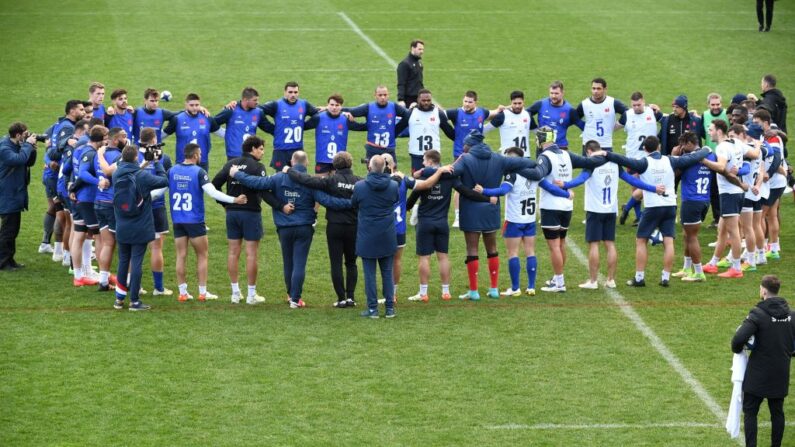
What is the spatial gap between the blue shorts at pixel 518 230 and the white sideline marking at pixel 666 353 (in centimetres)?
131

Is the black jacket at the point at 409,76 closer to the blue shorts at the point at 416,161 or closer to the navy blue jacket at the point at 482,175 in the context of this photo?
the blue shorts at the point at 416,161

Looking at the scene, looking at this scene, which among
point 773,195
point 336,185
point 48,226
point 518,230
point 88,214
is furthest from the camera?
point 48,226

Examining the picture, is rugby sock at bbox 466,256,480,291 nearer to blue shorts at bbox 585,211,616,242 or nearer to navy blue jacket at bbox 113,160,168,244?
blue shorts at bbox 585,211,616,242

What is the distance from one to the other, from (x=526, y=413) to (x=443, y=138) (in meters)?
13.8

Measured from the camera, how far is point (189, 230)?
16.3 metres

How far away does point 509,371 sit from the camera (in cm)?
1418

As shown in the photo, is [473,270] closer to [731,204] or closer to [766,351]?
[731,204]

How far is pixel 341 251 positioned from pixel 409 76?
317 inches

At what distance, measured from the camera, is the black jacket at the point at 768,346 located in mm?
11828

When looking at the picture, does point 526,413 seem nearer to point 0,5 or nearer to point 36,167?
point 36,167

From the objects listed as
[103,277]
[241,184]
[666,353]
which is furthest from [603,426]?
[103,277]

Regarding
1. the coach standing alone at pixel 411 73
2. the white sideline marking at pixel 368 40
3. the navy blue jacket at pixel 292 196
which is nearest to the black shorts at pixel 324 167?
the coach standing alone at pixel 411 73

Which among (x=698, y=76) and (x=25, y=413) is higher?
(x=698, y=76)

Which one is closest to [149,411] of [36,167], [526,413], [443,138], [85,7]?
[526,413]
